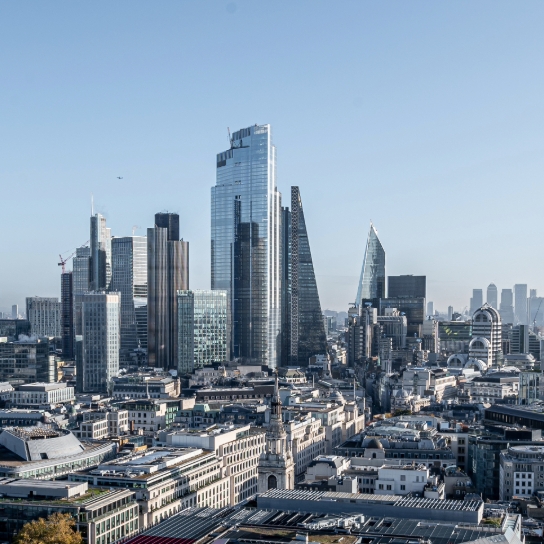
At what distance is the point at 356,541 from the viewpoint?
54188mm

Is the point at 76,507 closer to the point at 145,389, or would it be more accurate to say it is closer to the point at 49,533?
the point at 49,533

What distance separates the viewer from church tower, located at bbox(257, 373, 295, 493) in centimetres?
8838

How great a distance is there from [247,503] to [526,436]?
47179mm

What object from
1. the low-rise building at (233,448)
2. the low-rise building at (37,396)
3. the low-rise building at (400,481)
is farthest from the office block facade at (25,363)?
Answer: the low-rise building at (400,481)

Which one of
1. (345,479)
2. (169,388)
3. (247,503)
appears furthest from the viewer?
(169,388)

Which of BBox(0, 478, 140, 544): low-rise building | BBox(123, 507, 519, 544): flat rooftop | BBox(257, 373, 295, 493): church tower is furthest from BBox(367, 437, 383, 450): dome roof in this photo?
BBox(123, 507, 519, 544): flat rooftop

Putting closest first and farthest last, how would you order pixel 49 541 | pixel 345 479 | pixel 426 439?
pixel 49 541 → pixel 345 479 → pixel 426 439

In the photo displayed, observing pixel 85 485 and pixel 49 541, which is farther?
pixel 85 485

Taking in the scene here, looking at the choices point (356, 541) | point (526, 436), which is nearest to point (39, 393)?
point (526, 436)

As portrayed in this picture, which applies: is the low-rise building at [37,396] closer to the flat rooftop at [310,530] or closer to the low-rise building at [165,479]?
the low-rise building at [165,479]

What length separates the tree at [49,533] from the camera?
6266 cm

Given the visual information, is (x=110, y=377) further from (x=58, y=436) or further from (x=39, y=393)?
(x=58, y=436)

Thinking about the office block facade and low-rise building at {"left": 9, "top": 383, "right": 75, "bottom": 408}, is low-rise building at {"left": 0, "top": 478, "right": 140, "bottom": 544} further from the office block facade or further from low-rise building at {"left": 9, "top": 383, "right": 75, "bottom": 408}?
the office block facade

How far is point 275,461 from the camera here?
88938mm
